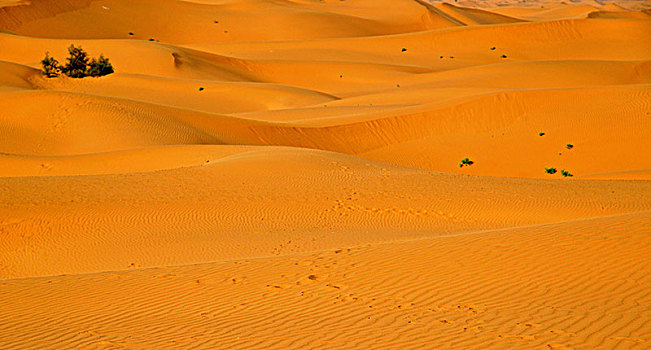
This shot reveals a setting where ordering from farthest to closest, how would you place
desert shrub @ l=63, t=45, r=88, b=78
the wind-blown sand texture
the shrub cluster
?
desert shrub @ l=63, t=45, r=88, b=78, the shrub cluster, the wind-blown sand texture

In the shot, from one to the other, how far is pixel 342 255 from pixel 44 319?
144 inches

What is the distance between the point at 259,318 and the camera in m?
6.54

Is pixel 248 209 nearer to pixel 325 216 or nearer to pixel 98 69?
pixel 325 216

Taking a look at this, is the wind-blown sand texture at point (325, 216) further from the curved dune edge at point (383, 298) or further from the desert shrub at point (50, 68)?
the desert shrub at point (50, 68)

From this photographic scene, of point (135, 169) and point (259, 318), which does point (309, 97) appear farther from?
point (259, 318)

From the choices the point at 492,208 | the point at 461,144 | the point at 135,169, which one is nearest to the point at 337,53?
the point at 461,144

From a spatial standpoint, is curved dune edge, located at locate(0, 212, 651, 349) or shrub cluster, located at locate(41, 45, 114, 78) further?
shrub cluster, located at locate(41, 45, 114, 78)

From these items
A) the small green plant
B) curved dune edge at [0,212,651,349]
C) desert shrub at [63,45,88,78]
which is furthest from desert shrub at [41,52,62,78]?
curved dune edge at [0,212,651,349]

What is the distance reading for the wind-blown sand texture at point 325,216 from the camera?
6.28 meters

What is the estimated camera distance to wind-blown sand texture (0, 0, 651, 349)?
6281mm

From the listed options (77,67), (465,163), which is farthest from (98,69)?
(465,163)

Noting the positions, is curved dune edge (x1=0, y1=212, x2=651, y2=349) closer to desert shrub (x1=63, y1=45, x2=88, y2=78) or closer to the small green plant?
the small green plant

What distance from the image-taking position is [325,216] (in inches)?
522

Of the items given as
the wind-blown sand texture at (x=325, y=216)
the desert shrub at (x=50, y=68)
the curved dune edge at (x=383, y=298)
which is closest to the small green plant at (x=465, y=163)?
the wind-blown sand texture at (x=325, y=216)
